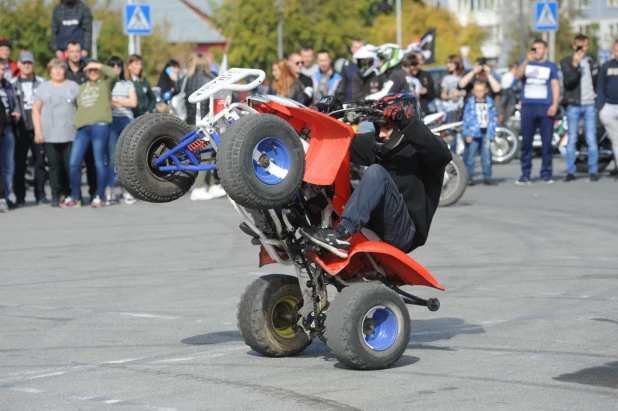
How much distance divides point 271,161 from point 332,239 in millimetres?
625

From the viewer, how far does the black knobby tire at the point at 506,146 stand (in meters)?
25.0

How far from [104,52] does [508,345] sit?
181 feet

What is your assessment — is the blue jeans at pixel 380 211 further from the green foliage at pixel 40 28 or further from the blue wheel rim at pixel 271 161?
the green foliage at pixel 40 28

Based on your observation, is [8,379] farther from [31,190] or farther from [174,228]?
[31,190]

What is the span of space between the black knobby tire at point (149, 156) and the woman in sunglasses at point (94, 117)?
10.1m

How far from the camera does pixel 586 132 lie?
2016cm

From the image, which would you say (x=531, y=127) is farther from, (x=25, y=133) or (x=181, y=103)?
(x=25, y=133)

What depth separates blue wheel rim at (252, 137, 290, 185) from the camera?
22.7 ft

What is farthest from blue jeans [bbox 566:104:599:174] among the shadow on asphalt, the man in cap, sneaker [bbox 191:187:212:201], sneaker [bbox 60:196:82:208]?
the shadow on asphalt

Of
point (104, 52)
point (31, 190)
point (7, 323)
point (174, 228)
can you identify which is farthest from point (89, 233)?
point (104, 52)

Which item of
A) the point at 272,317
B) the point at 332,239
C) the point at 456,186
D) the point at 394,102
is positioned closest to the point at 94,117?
the point at 456,186

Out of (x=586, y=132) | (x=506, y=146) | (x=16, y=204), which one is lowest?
(x=16, y=204)

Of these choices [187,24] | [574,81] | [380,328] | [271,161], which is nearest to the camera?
[271,161]

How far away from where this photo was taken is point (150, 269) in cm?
1191
